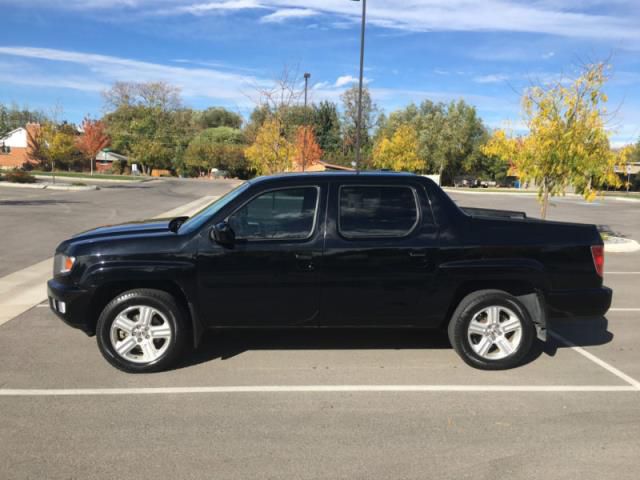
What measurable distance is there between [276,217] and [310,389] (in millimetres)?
A: 1525

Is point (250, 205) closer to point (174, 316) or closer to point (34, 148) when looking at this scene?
point (174, 316)

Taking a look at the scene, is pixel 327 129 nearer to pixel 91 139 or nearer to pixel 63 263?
pixel 91 139

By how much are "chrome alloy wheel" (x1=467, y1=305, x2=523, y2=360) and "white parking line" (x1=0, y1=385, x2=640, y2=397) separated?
16.7 inches

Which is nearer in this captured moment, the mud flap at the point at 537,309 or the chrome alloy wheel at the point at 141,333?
the chrome alloy wheel at the point at 141,333

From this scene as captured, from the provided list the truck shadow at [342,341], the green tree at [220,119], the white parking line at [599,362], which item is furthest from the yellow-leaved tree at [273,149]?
the green tree at [220,119]

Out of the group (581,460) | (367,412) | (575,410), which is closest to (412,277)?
(367,412)

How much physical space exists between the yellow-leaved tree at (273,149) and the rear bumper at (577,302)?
1913cm

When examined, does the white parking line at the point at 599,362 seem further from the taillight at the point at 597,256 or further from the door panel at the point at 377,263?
the door panel at the point at 377,263

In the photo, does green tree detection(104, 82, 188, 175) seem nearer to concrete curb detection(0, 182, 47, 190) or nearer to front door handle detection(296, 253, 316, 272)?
concrete curb detection(0, 182, 47, 190)

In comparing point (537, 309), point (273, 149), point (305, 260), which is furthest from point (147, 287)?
point (273, 149)

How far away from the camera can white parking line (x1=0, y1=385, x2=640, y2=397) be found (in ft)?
14.6

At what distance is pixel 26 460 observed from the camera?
133 inches

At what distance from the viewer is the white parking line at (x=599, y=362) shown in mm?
4867

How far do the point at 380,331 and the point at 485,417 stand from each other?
2.25 meters
